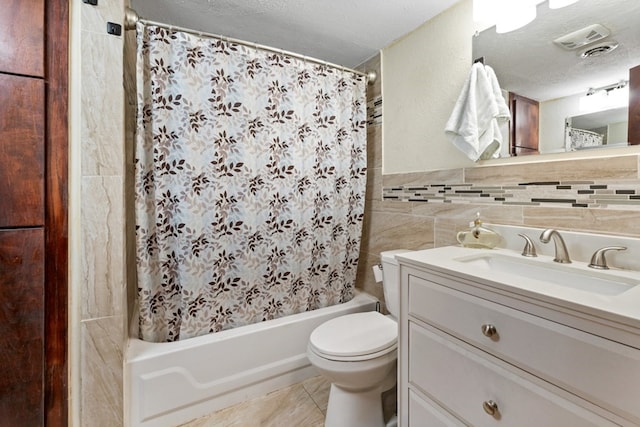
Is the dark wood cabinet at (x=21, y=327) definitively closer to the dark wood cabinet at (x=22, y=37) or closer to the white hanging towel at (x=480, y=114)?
the dark wood cabinet at (x=22, y=37)

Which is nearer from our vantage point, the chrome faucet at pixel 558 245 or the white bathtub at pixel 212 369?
the chrome faucet at pixel 558 245

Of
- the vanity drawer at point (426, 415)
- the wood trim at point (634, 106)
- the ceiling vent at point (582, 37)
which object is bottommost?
the vanity drawer at point (426, 415)

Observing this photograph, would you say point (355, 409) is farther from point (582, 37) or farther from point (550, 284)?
point (582, 37)

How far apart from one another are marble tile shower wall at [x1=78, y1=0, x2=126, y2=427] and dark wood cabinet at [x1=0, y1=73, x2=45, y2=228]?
0.12 metres

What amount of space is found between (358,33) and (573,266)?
1580 millimetres

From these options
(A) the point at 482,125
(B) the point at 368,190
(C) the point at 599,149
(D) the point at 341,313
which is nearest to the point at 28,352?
(D) the point at 341,313

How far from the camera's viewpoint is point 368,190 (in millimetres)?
2070

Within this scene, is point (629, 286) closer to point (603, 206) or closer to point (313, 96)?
point (603, 206)

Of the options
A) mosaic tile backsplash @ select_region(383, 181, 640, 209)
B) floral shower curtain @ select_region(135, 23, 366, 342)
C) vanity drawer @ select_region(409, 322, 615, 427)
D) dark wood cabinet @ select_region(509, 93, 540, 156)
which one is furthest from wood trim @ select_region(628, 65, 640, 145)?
floral shower curtain @ select_region(135, 23, 366, 342)

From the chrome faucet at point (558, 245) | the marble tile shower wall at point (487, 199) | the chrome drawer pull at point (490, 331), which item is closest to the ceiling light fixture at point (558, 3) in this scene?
the marble tile shower wall at point (487, 199)

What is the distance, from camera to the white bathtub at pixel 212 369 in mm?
1275

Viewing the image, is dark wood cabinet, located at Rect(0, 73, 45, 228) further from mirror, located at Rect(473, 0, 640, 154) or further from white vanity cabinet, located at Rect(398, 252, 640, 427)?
mirror, located at Rect(473, 0, 640, 154)

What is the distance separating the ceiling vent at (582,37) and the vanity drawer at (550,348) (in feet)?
3.48

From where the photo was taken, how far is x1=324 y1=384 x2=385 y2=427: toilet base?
1248mm
